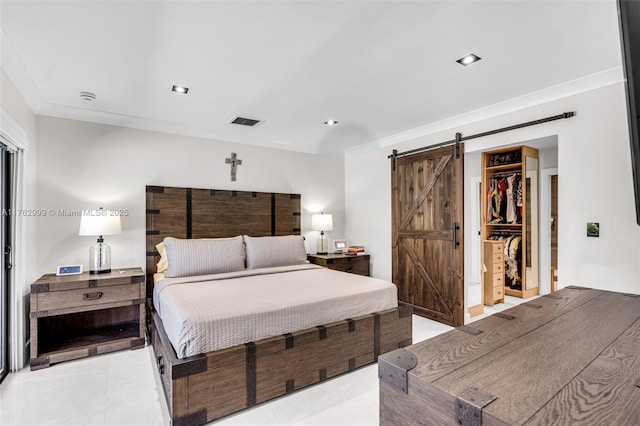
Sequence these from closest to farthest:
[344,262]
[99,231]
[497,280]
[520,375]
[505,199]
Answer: [520,375], [99,231], [344,262], [497,280], [505,199]

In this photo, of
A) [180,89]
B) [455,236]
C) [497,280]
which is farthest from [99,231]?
[497,280]

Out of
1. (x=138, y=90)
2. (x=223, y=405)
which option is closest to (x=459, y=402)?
(x=223, y=405)

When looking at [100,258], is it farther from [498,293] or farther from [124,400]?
[498,293]

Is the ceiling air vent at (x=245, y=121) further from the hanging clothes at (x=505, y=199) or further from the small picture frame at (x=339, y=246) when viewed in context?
the hanging clothes at (x=505, y=199)

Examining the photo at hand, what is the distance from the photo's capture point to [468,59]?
2.43m

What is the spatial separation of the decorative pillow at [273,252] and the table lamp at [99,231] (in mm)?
1388

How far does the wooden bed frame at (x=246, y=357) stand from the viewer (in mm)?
2004

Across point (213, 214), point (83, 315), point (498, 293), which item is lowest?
point (498, 293)

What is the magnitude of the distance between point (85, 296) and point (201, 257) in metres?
1.06

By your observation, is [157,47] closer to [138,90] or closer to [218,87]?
[218,87]

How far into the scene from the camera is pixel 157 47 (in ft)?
7.35

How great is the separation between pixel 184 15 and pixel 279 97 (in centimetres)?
136

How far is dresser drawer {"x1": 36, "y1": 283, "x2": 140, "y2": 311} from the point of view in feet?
9.50

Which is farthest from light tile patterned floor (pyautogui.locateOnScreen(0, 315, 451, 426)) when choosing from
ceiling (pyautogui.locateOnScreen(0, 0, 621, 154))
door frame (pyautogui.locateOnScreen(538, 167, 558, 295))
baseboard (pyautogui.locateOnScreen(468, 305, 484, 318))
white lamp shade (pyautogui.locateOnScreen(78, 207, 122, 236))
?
door frame (pyautogui.locateOnScreen(538, 167, 558, 295))
